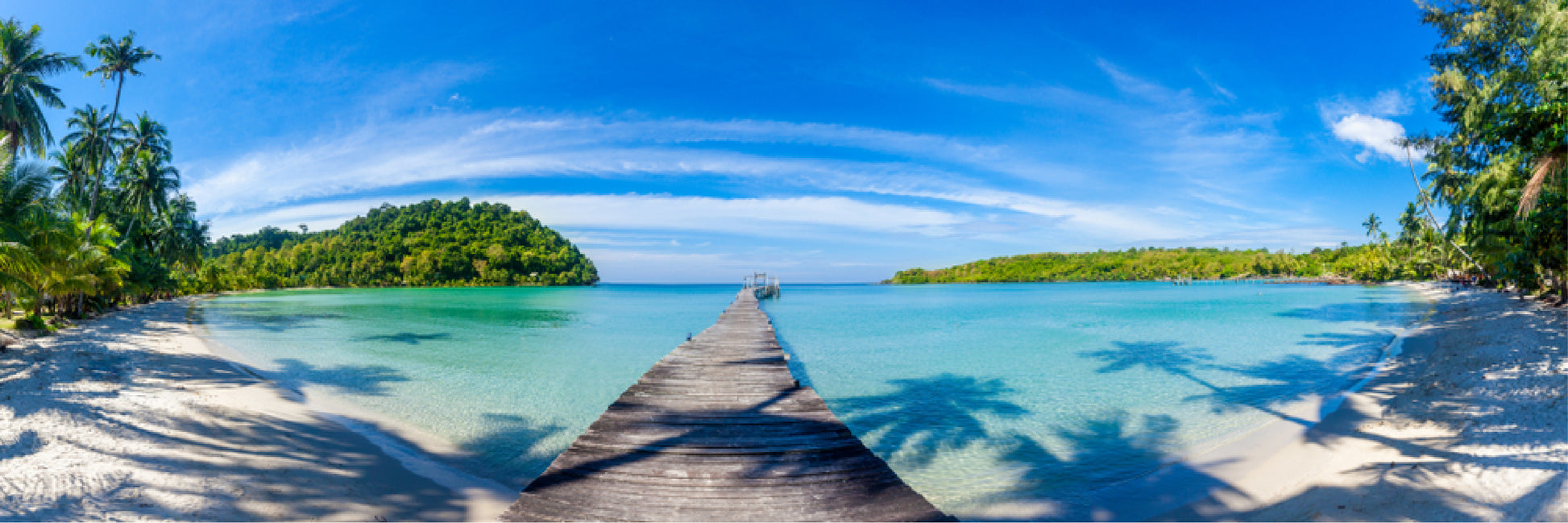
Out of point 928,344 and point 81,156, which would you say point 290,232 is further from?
point 928,344

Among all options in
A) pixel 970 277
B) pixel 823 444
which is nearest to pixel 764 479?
pixel 823 444

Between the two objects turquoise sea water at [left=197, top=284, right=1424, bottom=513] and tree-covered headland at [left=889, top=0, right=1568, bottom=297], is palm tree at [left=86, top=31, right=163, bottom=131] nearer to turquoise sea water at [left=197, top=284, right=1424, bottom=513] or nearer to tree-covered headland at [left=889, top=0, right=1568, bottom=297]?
turquoise sea water at [left=197, top=284, right=1424, bottom=513]

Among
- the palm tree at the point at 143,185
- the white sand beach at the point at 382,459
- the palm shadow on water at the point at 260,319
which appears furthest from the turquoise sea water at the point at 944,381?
the palm tree at the point at 143,185

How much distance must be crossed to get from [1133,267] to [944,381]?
143 metres

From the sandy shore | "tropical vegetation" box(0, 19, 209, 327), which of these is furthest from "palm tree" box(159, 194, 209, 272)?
the sandy shore

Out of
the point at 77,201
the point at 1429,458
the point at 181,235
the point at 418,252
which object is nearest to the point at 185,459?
the point at 1429,458

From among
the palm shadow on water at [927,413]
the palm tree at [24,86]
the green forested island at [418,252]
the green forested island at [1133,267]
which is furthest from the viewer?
the green forested island at [1133,267]

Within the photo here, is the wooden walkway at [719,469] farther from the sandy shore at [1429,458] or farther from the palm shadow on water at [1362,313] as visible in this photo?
the palm shadow on water at [1362,313]

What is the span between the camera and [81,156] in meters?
24.8

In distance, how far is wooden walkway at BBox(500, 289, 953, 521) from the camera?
132 inches

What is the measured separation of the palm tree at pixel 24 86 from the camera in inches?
673

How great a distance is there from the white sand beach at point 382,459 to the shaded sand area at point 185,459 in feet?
0.06

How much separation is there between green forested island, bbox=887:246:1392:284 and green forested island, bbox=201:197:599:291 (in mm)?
100056

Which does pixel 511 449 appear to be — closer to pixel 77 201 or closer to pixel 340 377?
pixel 340 377
